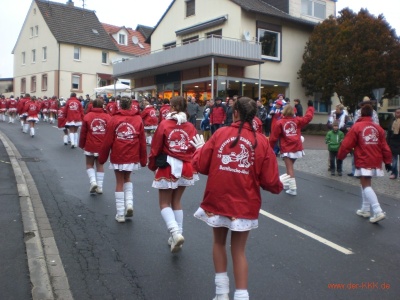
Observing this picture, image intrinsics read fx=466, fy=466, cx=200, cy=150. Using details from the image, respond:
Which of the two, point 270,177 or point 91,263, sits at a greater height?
point 270,177

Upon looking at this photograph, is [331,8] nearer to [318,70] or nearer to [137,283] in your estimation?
[318,70]

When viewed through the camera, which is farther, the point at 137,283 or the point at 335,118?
the point at 335,118

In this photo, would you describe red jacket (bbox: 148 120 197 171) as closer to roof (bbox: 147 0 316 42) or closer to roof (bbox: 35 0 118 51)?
roof (bbox: 147 0 316 42)

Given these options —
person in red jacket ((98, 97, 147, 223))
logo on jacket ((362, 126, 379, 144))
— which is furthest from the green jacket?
person in red jacket ((98, 97, 147, 223))

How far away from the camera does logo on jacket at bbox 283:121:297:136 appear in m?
9.90

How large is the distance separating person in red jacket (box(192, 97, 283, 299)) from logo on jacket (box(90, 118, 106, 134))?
5282 millimetres

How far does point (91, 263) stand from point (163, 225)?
1.86m

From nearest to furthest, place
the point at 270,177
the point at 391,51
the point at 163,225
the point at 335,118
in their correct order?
the point at 270,177
the point at 163,225
the point at 335,118
the point at 391,51

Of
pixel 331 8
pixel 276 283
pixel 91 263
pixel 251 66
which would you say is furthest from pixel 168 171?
pixel 331 8

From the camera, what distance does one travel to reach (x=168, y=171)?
576 cm

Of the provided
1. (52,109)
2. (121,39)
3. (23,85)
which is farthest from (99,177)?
(23,85)

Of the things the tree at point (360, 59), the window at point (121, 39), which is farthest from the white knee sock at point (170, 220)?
the window at point (121, 39)

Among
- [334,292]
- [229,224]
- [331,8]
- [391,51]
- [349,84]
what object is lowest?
[334,292]

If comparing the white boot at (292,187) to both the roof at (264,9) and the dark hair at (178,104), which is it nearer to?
the dark hair at (178,104)
